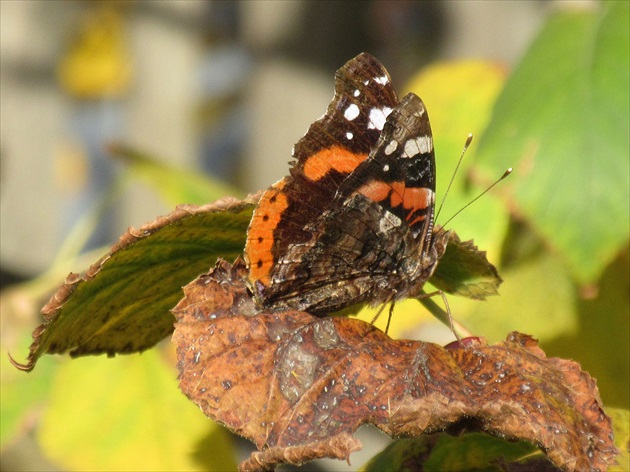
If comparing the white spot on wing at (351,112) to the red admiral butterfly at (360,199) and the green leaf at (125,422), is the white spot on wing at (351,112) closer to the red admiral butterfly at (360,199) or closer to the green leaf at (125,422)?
the red admiral butterfly at (360,199)

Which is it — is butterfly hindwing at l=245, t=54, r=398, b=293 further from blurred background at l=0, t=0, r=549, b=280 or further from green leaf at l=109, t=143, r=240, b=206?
blurred background at l=0, t=0, r=549, b=280

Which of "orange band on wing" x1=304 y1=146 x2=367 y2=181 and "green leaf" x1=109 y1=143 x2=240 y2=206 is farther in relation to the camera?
"green leaf" x1=109 y1=143 x2=240 y2=206

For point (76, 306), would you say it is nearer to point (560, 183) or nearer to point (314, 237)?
point (314, 237)

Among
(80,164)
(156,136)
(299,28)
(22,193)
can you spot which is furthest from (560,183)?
(80,164)

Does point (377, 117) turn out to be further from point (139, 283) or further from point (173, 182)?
point (173, 182)

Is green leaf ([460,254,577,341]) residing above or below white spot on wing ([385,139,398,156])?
below

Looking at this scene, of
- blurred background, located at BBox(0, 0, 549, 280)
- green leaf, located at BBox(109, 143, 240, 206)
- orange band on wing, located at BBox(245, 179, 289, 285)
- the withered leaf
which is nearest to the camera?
the withered leaf

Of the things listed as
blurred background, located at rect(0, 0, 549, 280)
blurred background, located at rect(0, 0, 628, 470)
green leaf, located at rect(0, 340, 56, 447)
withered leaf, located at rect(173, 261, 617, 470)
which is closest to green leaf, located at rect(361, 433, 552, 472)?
withered leaf, located at rect(173, 261, 617, 470)
